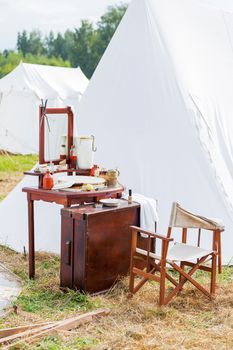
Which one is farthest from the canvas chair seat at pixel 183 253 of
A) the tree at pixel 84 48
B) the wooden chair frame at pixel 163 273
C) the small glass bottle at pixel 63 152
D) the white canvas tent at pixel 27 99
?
the tree at pixel 84 48

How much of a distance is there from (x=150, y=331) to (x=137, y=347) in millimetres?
249

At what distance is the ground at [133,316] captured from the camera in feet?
10.5

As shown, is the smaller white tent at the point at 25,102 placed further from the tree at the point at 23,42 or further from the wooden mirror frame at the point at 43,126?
the tree at the point at 23,42

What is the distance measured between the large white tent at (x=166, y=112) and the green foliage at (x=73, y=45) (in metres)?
25.8

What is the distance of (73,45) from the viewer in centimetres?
4428

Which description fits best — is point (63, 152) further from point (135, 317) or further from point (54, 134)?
point (135, 317)

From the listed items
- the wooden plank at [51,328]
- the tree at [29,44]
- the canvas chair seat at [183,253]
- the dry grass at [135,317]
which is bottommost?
the dry grass at [135,317]

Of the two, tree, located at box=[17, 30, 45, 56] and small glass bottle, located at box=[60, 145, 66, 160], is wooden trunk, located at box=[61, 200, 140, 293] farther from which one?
tree, located at box=[17, 30, 45, 56]

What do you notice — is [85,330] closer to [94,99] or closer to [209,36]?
[94,99]

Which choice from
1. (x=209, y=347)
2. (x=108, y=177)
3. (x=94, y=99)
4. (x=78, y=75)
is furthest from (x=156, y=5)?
(x=78, y=75)

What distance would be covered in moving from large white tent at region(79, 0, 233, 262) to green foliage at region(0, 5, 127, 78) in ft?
84.5

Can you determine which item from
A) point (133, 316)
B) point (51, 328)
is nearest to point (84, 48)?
point (133, 316)

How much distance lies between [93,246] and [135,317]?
600 millimetres

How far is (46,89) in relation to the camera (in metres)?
14.4
